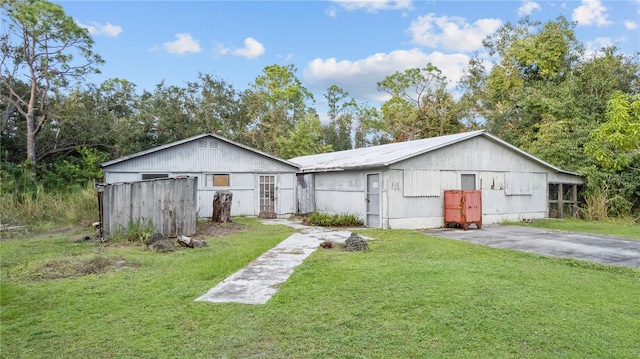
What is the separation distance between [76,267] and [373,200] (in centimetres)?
888

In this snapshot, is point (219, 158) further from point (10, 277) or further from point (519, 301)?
point (519, 301)

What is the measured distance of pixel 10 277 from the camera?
20.2ft

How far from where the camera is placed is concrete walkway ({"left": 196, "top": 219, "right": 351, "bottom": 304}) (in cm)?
505

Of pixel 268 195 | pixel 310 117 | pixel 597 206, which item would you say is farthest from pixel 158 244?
pixel 310 117

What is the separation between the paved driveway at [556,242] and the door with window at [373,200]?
1.69 metres

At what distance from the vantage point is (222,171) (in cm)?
1644

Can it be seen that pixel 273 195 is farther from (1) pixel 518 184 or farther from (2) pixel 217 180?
(1) pixel 518 184

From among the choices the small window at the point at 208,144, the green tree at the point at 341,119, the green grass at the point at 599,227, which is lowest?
the green grass at the point at 599,227

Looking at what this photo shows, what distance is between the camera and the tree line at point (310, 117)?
17.7 metres

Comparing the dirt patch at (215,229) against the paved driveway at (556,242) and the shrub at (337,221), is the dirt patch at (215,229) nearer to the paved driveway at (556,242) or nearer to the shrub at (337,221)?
the shrub at (337,221)

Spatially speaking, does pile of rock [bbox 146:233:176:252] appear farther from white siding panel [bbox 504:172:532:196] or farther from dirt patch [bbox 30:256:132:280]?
white siding panel [bbox 504:172:532:196]

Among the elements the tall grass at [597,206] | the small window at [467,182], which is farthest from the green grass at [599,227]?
the small window at [467,182]

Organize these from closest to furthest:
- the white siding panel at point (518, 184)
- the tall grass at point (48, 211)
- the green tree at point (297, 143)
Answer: the tall grass at point (48, 211)
the white siding panel at point (518, 184)
the green tree at point (297, 143)

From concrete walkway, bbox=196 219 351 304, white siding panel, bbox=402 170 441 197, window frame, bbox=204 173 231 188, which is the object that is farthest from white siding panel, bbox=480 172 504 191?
window frame, bbox=204 173 231 188
